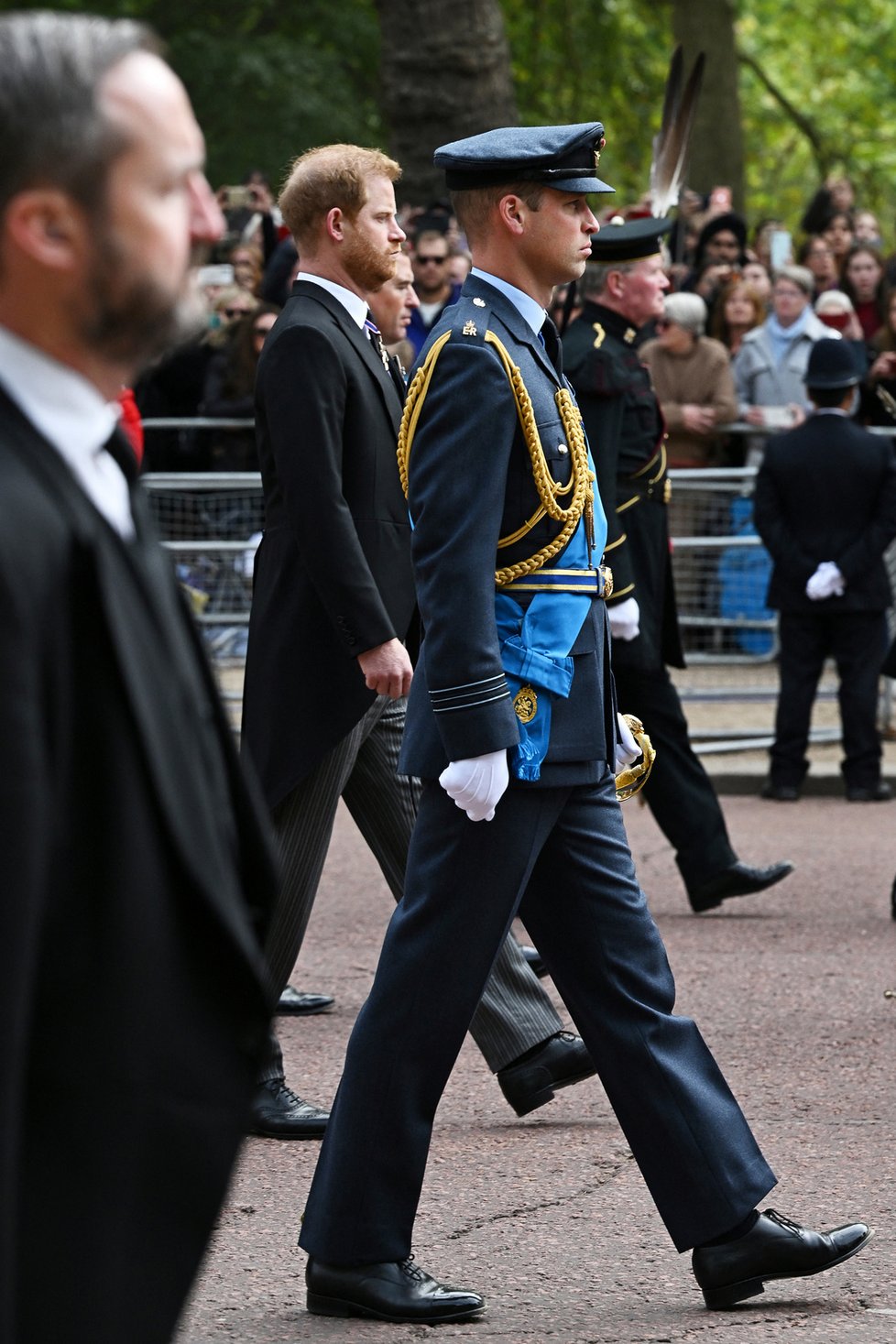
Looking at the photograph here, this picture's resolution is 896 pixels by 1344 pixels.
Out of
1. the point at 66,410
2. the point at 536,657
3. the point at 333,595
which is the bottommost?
the point at 333,595

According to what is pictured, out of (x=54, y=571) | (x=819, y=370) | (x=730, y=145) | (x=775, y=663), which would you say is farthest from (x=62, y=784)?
(x=730, y=145)

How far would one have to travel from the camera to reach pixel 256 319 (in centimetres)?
1270

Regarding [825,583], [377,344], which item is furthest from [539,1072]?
[825,583]

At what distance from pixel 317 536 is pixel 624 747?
1.03 m

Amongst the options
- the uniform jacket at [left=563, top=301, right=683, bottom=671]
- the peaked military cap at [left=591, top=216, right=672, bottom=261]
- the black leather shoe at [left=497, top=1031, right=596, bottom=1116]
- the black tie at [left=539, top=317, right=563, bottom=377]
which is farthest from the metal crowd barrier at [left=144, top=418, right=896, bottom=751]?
the black tie at [left=539, top=317, right=563, bottom=377]

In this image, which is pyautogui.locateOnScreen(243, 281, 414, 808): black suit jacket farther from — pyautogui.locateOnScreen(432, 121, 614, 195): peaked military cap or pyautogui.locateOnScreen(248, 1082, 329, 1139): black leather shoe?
pyautogui.locateOnScreen(432, 121, 614, 195): peaked military cap

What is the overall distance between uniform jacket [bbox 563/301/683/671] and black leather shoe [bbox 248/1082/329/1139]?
2182 millimetres

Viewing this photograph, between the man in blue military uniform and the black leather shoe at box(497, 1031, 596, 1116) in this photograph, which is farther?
the black leather shoe at box(497, 1031, 596, 1116)

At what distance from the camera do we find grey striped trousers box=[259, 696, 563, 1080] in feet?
15.9

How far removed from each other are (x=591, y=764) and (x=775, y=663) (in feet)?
24.0

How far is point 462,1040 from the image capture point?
378cm

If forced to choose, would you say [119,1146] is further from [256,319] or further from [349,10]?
[349,10]

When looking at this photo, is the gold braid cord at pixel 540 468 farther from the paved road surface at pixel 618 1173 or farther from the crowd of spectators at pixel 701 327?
the crowd of spectators at pixel 701 327

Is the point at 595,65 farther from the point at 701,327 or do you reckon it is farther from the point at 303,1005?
the point at 303,1005
